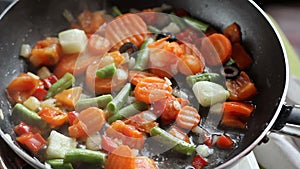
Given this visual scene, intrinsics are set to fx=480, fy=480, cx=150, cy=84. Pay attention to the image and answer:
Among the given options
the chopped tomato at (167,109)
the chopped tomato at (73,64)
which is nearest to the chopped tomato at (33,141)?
the chopped tomato at (73,64)

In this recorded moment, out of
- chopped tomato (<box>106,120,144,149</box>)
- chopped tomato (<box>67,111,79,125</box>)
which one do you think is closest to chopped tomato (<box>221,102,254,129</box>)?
chopped tomato (<box>106,120,144,149</box>)

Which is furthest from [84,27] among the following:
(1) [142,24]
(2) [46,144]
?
(2) [46,144]

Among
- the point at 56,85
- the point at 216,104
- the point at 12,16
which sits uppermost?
the point at 12,16

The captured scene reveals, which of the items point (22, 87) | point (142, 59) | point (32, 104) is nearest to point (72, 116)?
point (32, 104)

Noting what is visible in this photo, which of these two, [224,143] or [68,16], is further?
[68,16]

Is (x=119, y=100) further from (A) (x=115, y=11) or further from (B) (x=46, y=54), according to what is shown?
(A) (x=115, y=11)

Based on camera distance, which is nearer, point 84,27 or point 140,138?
point 140,138

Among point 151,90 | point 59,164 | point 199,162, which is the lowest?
point 199,162

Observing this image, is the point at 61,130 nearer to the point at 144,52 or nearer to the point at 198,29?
the point at 144,52
